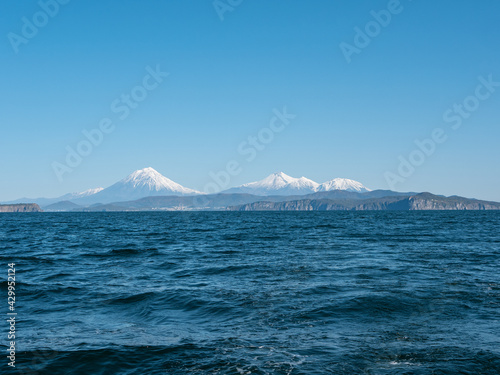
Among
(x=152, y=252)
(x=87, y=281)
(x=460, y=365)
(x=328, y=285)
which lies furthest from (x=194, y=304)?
(x=152, y=252)

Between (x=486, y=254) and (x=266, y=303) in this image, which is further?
(x=486, y=254)

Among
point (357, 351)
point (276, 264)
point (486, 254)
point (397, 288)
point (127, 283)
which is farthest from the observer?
point (486, 254)

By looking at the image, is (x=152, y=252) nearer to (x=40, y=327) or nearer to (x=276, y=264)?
(x=276, y=264)

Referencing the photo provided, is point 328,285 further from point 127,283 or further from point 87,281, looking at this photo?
point 87,281

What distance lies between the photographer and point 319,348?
11766mm

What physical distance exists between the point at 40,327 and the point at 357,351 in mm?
10931

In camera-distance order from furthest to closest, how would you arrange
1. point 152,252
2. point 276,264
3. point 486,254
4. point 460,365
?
point 152,252
point 486,254
point 276,264
point 460,365

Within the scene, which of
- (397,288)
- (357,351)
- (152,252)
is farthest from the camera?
(152,252)

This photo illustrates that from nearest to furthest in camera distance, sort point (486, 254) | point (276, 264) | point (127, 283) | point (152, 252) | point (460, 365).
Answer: point (460, 365) < point (127, 283) < point (276, 264) < point (486, 254) < point (152, 252)

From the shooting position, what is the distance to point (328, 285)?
832 inches

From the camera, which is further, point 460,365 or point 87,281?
point 87,281

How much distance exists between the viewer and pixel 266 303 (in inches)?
688

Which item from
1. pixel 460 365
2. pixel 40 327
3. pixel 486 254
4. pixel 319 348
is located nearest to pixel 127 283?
pixel 40 327

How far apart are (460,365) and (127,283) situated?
17319 millimetres
